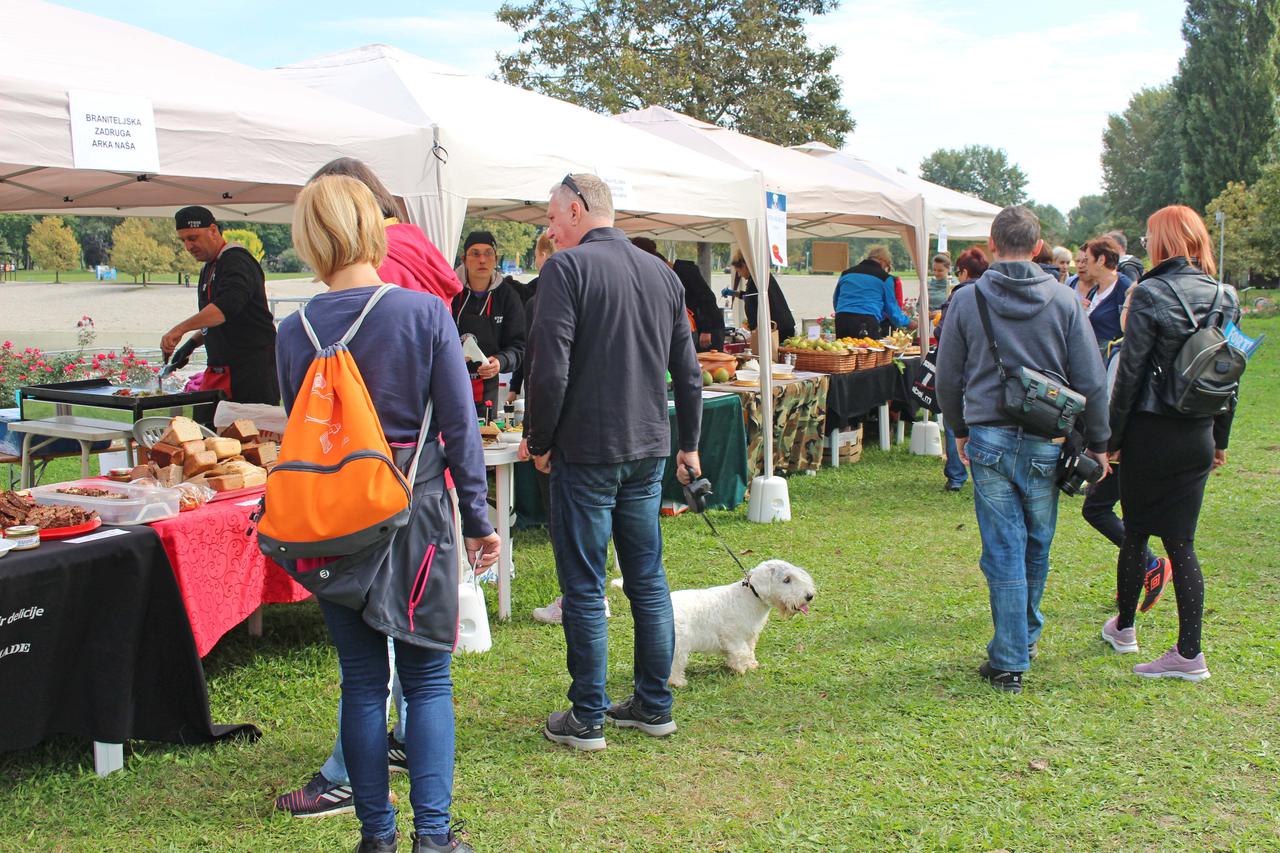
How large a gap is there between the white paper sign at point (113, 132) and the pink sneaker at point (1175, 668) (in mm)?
4015

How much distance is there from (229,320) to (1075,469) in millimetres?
3890

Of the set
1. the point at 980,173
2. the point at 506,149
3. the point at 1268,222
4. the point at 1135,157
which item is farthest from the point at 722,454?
the point at 980,173

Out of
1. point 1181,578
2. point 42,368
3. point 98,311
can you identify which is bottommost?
point 1181,578

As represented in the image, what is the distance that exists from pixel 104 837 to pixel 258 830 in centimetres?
41

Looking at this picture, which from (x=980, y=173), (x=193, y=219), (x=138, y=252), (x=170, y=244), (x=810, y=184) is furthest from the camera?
(x=980, y=173)

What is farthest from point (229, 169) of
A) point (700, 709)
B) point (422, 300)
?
point (700, 709)

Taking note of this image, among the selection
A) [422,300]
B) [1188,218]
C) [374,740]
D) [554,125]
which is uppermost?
[554,125]

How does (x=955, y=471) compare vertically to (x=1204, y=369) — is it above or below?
below

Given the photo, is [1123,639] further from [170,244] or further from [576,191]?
[170,244]

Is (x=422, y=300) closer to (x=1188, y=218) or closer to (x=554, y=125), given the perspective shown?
(x=1188, y=218)

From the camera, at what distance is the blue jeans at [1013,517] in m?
3.44

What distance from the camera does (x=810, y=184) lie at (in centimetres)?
804

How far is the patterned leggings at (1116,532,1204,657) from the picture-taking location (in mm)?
3662

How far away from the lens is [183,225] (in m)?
4.74
